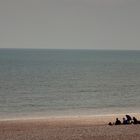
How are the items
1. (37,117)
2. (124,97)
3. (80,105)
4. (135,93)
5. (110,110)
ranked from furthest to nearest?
(135,93) → (124,97) → (80,105) → (110,110) → (37,117)

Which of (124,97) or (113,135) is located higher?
(124,97)

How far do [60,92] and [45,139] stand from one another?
43.1 meters

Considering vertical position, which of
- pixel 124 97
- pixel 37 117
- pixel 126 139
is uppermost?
pixel 124 97

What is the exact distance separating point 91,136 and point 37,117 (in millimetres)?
16990

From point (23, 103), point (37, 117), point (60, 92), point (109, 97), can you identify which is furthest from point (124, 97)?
point (37, 117)

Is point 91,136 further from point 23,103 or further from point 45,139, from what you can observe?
point 23,103

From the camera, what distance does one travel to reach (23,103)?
52.9 metres

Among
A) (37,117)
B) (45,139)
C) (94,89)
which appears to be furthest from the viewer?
(94,89)

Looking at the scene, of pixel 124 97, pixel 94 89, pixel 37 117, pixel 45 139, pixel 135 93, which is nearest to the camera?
pixel 45 139

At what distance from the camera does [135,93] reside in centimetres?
6650

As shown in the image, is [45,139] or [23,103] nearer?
[45,139]

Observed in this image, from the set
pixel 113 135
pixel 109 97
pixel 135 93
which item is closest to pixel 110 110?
pixel 109 97

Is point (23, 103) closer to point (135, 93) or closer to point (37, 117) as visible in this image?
point (37, 117)

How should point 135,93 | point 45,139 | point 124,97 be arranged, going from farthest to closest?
point 135,93 < point 124,97 < point 45,139
